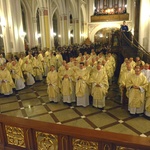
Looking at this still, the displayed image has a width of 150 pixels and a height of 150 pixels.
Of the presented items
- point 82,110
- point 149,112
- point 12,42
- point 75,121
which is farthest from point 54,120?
Result: point 12,42

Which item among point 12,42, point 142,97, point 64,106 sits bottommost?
point 64,106

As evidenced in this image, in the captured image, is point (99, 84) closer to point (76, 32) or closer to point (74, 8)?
point (74, 8)

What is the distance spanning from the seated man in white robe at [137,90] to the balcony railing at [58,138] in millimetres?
4477

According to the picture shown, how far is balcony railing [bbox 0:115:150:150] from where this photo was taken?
235 cm

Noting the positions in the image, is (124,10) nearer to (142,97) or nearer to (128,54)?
(128,54)

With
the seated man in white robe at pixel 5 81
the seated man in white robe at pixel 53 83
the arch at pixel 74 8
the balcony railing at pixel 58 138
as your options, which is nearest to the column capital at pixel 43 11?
the arch at pixel 74 8

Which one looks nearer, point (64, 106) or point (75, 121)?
point (75, 121)

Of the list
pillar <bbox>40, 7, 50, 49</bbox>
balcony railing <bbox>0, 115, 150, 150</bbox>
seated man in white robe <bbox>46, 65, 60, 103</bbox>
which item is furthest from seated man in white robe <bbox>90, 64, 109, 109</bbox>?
pillar <bbox>40, 7, 50, 49</bbox>

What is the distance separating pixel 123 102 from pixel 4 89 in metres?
5.82

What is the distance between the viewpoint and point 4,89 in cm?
934

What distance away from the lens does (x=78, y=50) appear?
18750 millimetres

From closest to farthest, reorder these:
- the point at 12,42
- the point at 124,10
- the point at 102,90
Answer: the point at 102,90, the point at 12,42, the point at 124,10

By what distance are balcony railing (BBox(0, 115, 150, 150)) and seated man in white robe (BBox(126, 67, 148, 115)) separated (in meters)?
4.48

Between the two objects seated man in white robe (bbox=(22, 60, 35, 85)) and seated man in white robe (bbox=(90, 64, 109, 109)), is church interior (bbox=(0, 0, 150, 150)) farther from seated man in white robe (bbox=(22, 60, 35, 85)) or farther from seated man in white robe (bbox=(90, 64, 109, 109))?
seated man in white robe (bbox=(90, 64, 109, 109))
